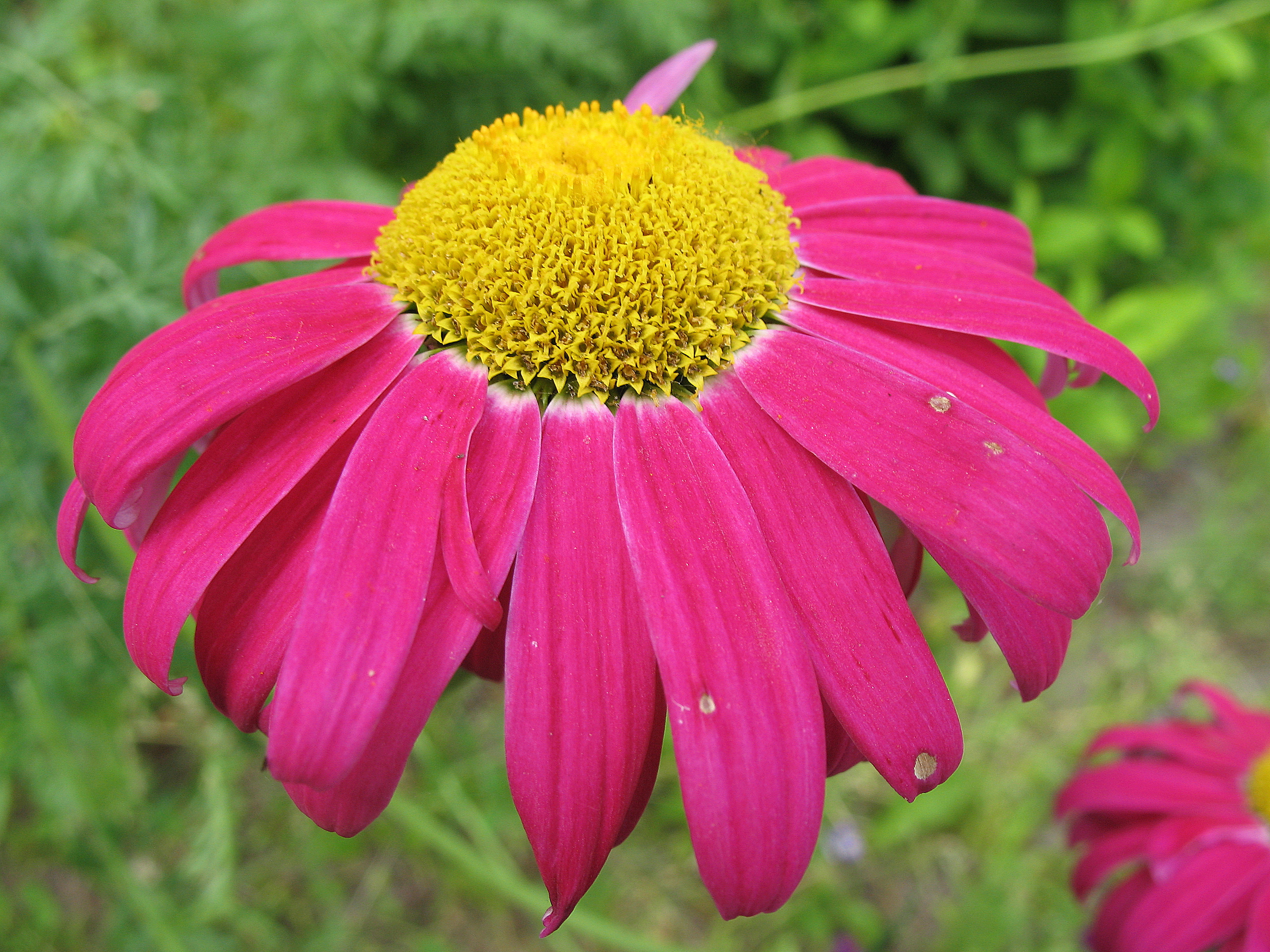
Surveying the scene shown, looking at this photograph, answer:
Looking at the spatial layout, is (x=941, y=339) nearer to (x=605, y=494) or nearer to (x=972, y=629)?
(x=972, y=629)

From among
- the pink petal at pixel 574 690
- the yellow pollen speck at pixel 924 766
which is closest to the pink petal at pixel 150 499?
the pink petal at pixel 574 690

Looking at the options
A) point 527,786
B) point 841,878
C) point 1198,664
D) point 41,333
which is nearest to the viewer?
point 527,786

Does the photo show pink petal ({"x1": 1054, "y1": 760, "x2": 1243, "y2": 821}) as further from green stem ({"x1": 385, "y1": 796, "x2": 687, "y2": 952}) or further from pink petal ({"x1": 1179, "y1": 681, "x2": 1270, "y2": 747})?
green stem ({"x1": 385, "y1": 796, "x2": 687, "y2": 952})

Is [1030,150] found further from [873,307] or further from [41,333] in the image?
[41,333]

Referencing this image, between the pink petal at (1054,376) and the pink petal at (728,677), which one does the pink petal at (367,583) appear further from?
the pink petal at (1054,376)

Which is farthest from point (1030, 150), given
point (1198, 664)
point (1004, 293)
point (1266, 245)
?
point (1004, 293)

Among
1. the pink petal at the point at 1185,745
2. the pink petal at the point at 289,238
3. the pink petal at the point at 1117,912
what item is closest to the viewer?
the pink petal at the point at 289,238
